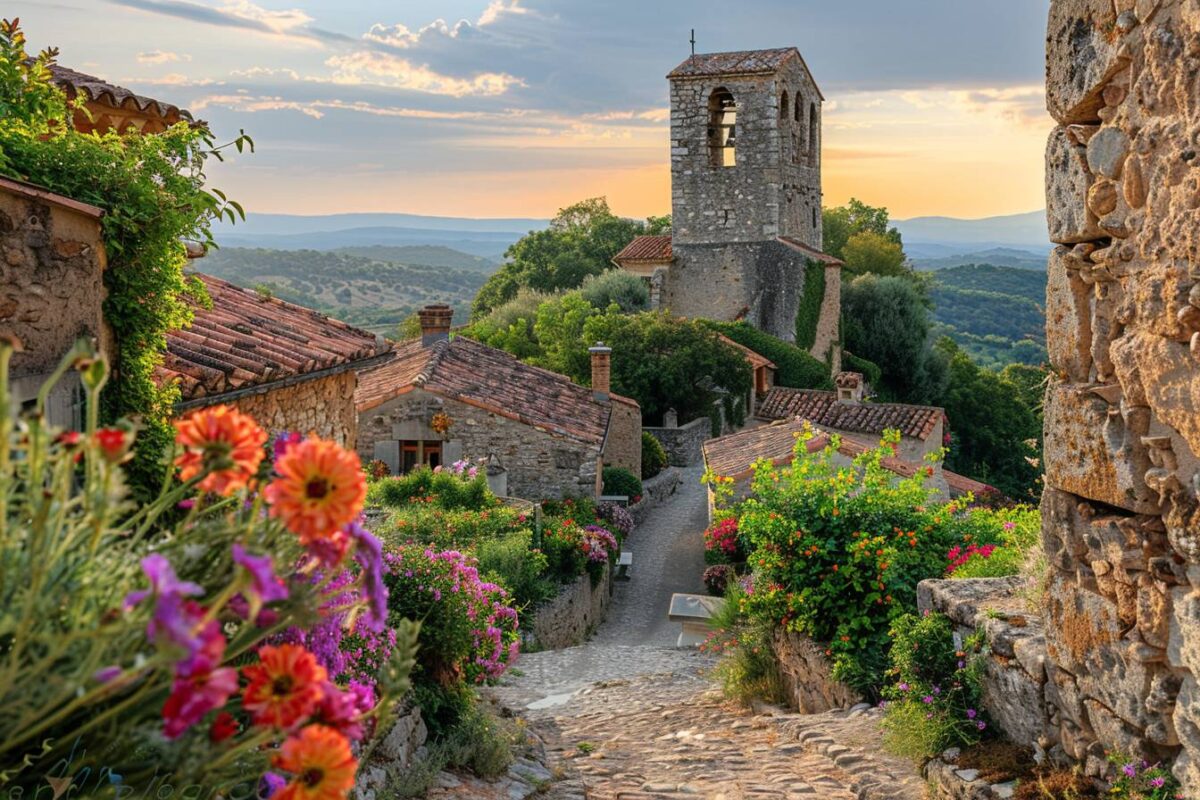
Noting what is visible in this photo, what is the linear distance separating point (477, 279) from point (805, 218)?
11740 centimetres

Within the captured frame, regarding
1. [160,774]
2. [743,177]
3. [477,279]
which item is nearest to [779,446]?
[160,774]

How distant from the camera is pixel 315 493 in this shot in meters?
2.01

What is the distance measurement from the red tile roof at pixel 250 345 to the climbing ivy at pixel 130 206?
49 centimetres

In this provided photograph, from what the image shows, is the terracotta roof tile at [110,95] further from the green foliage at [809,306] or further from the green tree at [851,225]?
→ the green tree at [851,225]

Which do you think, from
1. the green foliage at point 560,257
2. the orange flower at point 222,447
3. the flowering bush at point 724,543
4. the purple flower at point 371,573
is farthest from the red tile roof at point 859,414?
the orange flower at point 222,447

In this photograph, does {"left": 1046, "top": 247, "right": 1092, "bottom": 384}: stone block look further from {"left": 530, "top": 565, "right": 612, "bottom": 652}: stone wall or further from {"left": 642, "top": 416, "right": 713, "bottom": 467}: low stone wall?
{"left": 642, "top": 416, "right": 713, "bottom": 467}: low stone wall

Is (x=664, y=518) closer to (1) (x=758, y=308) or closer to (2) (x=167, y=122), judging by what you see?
(1) (x=758, y=308)

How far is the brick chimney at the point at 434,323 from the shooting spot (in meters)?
24.4

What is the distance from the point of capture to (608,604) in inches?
739

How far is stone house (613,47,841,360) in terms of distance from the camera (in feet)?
123

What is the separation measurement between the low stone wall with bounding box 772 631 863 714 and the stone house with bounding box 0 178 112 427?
5.55m

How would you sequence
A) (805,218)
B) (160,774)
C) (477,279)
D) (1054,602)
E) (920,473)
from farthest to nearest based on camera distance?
(477,279) → (805,218) → (920,473) → (1054,602) → (160,774)

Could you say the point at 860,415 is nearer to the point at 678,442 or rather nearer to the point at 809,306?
the point at 678,442

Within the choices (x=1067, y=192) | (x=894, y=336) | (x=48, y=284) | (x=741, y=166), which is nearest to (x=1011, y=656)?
(x=1067, y=192)
